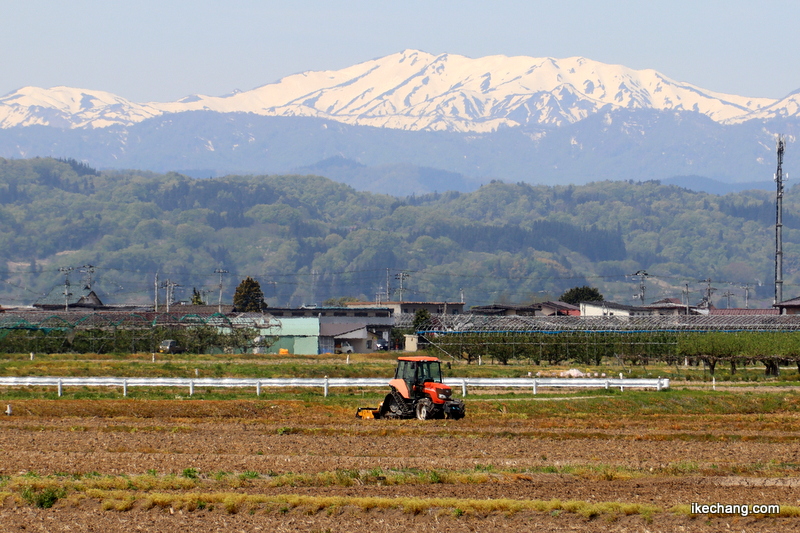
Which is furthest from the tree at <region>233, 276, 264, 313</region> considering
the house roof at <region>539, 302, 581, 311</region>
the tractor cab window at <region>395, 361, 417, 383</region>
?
the tractor cab window at <region>395, 361, 417, 383</region>

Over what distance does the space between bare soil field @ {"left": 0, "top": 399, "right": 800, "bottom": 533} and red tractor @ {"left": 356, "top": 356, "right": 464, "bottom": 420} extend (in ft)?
2.95

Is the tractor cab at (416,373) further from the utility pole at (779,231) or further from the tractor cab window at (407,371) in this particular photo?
the utility pole at (779,231)

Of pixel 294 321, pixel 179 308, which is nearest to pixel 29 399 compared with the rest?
pixel 294 321

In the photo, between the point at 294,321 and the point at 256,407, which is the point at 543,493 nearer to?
the point at 256,407

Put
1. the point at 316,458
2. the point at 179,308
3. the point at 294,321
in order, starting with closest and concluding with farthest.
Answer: the point at 316,458 < the point at 294,321 < the point at 179,308

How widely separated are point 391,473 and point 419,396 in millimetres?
11859

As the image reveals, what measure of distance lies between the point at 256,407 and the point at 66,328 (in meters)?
53.2

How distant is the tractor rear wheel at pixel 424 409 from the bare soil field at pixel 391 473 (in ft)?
2.60

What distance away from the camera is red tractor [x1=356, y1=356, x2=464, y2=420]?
110 ft

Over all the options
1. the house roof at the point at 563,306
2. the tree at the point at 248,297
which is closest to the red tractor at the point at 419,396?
the house roof at the point at 563,306

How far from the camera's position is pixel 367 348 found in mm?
118062

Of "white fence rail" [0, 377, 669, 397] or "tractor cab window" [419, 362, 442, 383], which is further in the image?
"white fence rail" [0, 377, 669, 397]

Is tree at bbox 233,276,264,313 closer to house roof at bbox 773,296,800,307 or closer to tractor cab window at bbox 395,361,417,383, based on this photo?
house roof at bbox 773,296,800,307

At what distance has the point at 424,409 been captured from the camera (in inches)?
1321
